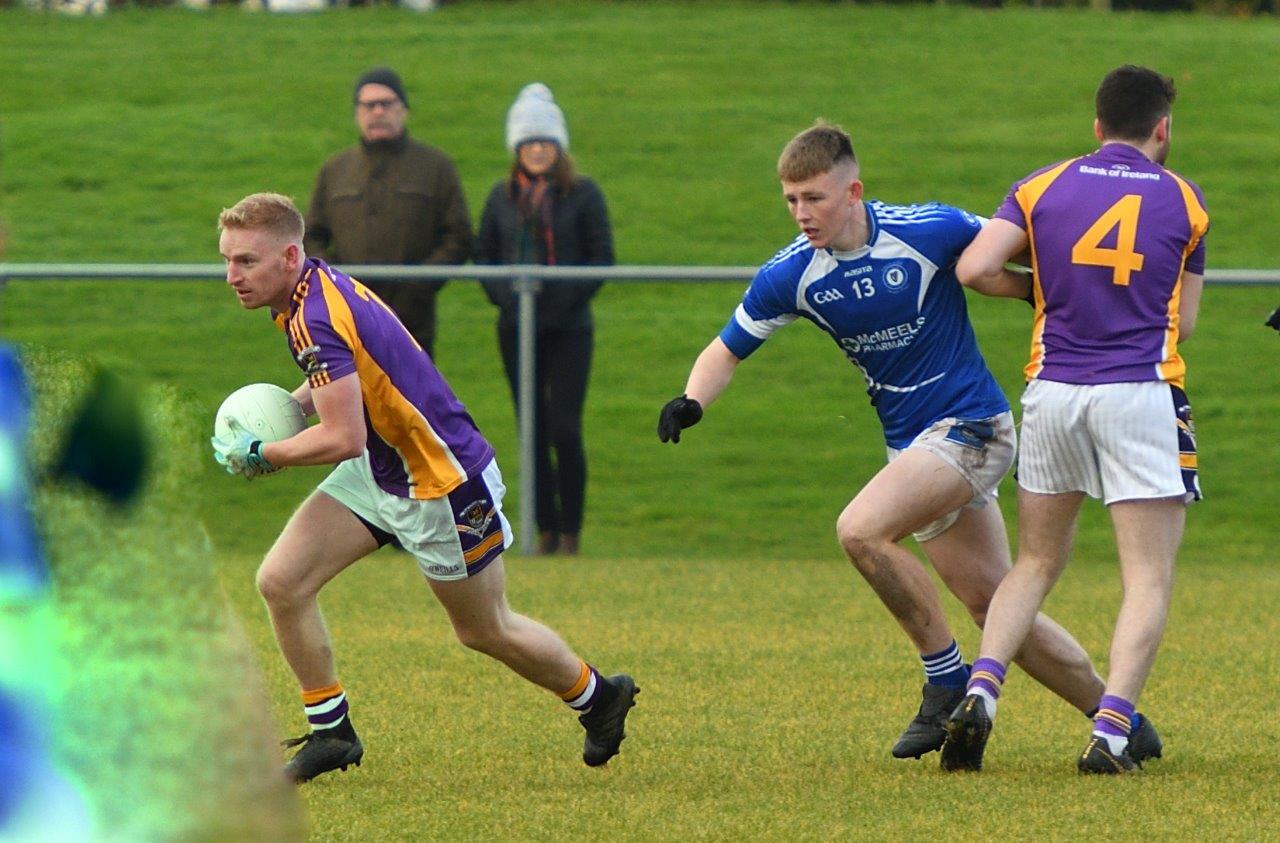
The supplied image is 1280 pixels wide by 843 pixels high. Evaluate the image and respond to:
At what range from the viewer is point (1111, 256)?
619cm

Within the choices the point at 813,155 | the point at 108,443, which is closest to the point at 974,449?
the point at 813,155

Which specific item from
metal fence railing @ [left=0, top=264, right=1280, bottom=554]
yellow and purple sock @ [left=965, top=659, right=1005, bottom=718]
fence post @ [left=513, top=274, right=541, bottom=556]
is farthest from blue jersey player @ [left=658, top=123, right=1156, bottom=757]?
fence post @ [left=513, top=274, right=541, bottom=556]

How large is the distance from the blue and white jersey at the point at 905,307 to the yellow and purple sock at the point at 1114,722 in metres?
0.96

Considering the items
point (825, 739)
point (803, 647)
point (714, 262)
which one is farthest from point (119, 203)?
point (825, 739)

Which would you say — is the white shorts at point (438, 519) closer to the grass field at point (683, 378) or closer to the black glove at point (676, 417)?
the black glove at point (676, 417)

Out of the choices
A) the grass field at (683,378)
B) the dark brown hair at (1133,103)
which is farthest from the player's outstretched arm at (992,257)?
the grass field at (683,378)

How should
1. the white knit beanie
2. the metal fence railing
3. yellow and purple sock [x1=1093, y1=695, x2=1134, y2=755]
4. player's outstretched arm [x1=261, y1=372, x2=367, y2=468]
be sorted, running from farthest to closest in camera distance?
the white knit beanie < the metal fence railing < yellow and purple sock [x1=1093, y1=695, x2=1134, y2=755] < player's outstretched arm [x1=261, y1=372, x2=367, y2=468]

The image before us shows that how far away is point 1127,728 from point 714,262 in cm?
1422

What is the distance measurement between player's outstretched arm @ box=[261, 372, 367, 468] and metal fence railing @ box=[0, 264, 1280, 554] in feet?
18.0

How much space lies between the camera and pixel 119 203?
22.0 metres

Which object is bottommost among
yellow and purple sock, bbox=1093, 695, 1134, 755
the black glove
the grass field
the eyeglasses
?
the grass field

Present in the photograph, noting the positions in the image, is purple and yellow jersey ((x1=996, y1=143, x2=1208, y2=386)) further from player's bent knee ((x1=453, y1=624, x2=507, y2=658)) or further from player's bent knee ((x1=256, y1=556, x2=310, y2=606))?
player's bent knee ((x1=256, y1=556, x2=310, y2=606))

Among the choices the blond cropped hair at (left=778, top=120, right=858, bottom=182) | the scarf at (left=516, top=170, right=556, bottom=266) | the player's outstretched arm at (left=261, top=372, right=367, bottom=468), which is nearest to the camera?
the player's outstretched arm at (left=261, top=372, right=367, bottom=468)

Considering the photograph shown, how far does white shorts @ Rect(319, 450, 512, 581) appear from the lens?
614cm
